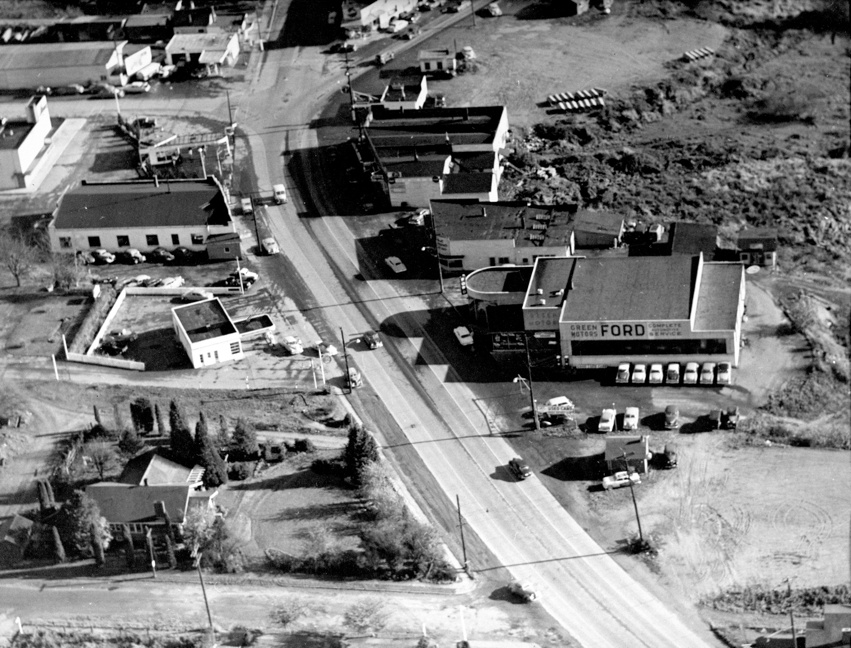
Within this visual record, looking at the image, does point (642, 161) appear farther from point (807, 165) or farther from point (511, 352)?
point (511, 352)

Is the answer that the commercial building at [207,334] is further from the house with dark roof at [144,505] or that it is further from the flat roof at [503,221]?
the flat roof at [503,221]

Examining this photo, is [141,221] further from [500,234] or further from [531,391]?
[531,391]

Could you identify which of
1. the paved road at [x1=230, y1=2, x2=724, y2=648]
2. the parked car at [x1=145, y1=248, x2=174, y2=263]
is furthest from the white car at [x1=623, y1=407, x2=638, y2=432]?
the parked car at [x1=145, y1=248, x2=174, y2=263]

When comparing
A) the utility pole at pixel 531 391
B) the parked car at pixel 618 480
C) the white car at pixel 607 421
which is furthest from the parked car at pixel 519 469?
the white car at pixel 607 421

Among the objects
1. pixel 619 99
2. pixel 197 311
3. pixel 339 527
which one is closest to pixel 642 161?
pixel 619 99

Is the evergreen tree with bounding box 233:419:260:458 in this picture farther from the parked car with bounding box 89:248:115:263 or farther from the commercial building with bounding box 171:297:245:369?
the parked car with bounding box 89:248:115:263

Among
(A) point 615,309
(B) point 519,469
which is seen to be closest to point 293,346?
(B) point 519,469
